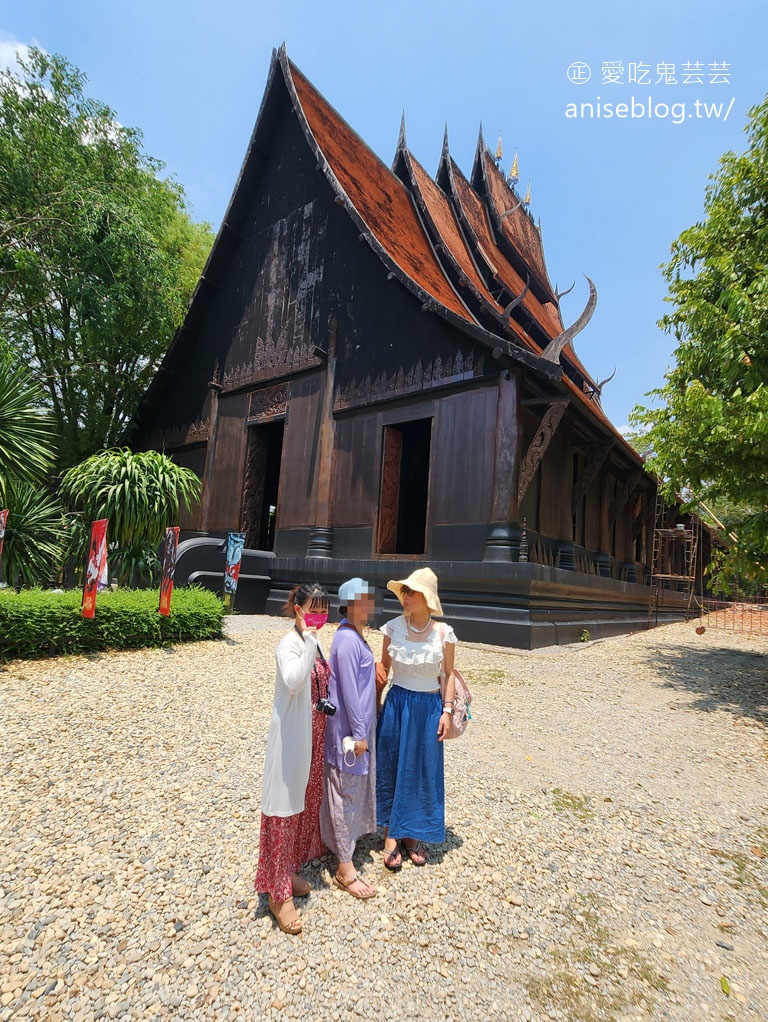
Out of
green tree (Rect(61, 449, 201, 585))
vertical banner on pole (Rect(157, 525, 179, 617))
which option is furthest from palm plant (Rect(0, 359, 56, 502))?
vertical banner on pole (Rect(157, 525, 179, 617))

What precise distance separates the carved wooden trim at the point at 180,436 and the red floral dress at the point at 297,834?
1187 cm

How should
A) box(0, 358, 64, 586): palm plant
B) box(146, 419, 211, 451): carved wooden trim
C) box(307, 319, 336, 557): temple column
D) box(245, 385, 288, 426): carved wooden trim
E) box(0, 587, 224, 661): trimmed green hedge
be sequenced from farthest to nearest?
1. box(146, 419, 211, 451): carved wooden trim
2. box(245, 385, 288, 426): carved wooden trim
3. box(307, 319, 336, 557): temple column
4. box(0, 358, 64, 586): palm plant
5. box(0, 587, 224, 661): trimmed green hedge

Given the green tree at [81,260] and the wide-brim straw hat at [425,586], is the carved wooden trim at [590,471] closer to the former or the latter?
the wide-brim straw hat at [425,586]

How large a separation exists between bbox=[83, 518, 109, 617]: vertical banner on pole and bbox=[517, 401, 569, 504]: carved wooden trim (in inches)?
222

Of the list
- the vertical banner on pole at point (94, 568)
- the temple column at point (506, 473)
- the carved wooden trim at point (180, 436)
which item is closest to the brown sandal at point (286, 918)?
the vertical banner on pole at point (94, 568)

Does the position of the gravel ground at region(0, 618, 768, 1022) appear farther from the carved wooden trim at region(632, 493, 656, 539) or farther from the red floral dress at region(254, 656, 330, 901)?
the carved wooden trim at region(632, 493, 656, 539)

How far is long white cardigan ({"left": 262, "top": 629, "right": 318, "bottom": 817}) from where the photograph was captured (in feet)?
7.21

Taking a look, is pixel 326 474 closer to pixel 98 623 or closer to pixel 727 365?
pixel 98 623

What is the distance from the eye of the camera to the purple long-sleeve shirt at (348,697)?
2.46 m

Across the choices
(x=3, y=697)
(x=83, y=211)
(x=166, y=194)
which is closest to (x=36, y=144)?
(x=83, y=211)

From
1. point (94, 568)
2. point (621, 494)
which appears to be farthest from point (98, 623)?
point (621, 494)

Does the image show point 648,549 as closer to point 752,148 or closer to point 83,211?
point 752,148

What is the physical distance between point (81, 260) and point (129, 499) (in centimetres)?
788

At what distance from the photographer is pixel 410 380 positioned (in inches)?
380
